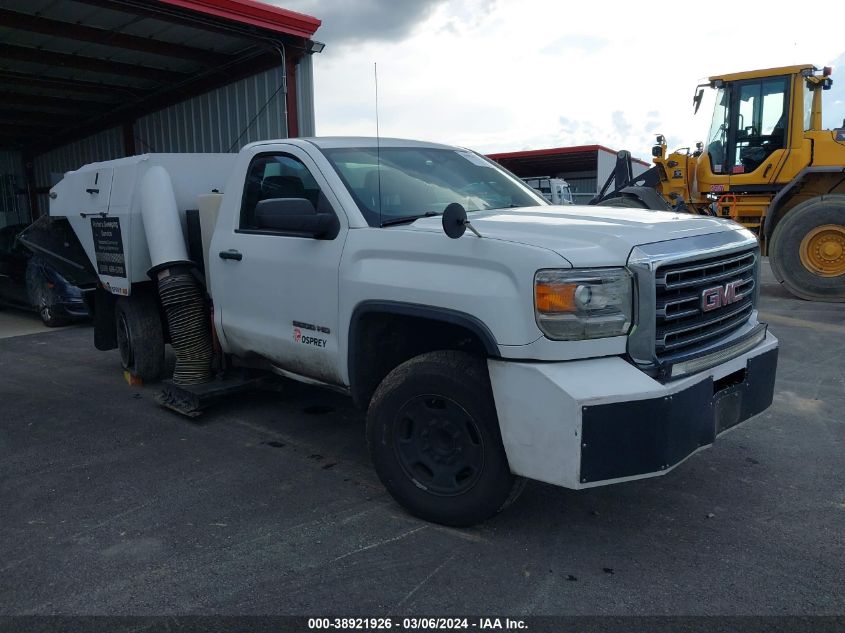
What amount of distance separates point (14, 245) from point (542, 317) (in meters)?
9.54

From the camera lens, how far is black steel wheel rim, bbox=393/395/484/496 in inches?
126

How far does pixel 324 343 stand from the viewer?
155 inches

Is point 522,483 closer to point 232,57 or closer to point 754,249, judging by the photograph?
point 754,249

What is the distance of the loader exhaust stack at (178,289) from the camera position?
5.12 m

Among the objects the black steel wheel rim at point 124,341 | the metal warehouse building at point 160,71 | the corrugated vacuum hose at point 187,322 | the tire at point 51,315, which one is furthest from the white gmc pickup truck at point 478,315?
the tire at point 51,315

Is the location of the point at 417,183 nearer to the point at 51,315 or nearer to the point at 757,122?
the point at 51,315

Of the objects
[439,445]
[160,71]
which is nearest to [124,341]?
[439,445]

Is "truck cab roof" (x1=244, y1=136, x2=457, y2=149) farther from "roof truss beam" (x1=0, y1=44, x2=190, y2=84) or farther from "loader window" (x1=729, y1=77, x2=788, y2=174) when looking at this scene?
"roof truss beam" (x1=0, y1=44, x2=190, y2=84)

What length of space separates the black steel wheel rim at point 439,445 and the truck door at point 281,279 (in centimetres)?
70

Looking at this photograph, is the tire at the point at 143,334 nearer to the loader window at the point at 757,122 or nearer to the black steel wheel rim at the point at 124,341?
the black steel wheel rim at the point at 124,341

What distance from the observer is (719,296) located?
3328 mm

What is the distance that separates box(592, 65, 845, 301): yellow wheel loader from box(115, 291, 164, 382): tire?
8051 mm

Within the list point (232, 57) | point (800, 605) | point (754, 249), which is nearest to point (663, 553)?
point (800, 605)

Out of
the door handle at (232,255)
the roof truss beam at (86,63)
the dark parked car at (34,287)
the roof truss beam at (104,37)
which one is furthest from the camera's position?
the roof truss beam at (86,63)
